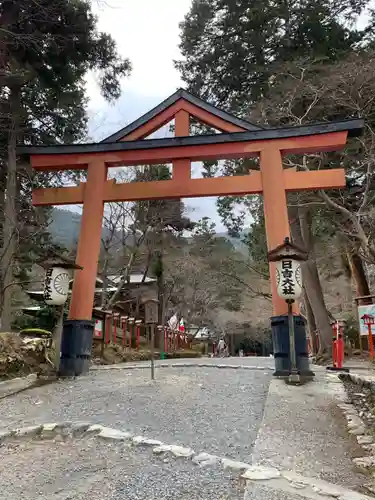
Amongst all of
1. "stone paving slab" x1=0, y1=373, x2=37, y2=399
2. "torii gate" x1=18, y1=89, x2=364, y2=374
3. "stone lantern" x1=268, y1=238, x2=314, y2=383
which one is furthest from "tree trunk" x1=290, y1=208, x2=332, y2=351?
"stone paving slab" x1=0, y1=373, x2=37, y2=399

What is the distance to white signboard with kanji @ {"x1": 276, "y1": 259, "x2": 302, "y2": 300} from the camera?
21.0 feet

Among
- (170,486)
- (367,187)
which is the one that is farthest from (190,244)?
(170,486)

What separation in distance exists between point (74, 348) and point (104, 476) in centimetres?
459

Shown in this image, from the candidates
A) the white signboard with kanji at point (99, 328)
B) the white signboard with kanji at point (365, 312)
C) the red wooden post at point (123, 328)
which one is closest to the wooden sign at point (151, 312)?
the white signboard with kanji at point (99, 328)

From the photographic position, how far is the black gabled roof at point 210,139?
7.45 m

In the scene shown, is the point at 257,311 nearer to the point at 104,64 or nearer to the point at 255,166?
the point at 255,166

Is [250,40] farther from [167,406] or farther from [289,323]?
[167,406]

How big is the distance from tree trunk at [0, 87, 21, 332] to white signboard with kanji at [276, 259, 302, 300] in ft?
21.0

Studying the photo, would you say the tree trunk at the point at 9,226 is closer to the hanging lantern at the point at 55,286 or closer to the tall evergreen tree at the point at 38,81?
the tall evergreen tree at the point at 38,81

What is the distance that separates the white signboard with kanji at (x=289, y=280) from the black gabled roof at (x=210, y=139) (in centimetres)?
261

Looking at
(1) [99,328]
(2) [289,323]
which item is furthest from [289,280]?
(1) [99,328]

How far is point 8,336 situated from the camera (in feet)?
23.9

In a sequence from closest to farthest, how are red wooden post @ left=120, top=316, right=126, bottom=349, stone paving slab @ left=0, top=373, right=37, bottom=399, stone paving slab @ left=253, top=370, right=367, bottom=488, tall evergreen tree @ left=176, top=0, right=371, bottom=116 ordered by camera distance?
1. stone paving slab @ left=253, top=370, right=367, bottom=488
2. stone paving slab @ left=0, top=373, right=37, bottom=399
3. tall evergreen tree @ left=176, top=0, right=371, bottom=116
4. red wooden post @ left=120, top=316, right=126, bottom=349

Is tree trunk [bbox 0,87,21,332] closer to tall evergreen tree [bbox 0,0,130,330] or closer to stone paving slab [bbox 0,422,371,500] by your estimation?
tall evergreen tree [bbox 0,0,130,330]
